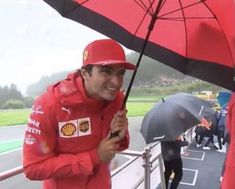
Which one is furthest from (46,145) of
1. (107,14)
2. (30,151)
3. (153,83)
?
(153,83)

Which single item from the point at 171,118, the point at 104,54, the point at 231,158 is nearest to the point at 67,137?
the point at 104,54

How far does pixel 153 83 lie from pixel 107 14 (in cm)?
434

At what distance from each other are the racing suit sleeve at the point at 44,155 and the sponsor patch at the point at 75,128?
0.10ft

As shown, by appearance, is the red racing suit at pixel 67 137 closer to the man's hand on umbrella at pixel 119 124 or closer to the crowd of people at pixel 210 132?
the man's hand on umbrella at pixel 119 124

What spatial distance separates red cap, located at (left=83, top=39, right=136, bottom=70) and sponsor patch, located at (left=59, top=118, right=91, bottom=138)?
0.63 feet

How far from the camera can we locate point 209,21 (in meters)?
1.44

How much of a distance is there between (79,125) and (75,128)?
2 cm

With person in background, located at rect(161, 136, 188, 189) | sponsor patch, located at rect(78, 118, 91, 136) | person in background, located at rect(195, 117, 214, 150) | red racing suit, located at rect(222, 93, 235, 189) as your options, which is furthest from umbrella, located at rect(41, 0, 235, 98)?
person in background, located at rect(195, 117, 214, 150)

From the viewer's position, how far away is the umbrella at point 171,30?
4.78 feet

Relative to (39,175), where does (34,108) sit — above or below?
above

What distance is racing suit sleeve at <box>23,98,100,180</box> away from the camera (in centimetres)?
112

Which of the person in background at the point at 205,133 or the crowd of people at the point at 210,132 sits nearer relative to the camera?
the crowd of people at the point at 210,132

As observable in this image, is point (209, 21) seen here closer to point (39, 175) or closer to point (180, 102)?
point (39, 175)

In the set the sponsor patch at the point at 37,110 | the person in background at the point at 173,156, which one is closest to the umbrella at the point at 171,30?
the sponsor patch at the point at 37,110
